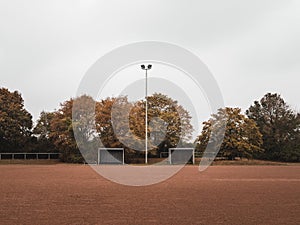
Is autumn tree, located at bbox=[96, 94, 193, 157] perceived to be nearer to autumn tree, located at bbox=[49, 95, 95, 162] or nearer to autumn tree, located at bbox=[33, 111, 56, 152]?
autumn tree, located at bbox=[49, 95, 95, 162]

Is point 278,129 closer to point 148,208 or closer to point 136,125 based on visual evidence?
point 136,125

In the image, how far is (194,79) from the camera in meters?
33.2

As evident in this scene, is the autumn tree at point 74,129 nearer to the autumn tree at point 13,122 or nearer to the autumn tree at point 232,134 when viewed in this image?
the autumn tree at point 13,122

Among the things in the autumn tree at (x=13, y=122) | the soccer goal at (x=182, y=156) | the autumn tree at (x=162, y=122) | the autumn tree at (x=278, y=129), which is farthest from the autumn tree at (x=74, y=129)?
the autumn tree at (x=278, y=129)

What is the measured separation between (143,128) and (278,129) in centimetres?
2090

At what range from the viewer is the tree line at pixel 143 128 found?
140 feet

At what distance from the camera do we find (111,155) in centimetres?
4216

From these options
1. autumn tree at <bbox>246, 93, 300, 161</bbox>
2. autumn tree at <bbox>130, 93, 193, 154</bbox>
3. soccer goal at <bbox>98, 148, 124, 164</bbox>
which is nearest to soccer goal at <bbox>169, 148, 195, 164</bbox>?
autumn tree at <bbox>130, 93, 193, 154</bbox>

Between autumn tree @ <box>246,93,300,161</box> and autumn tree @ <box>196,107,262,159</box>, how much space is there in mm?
5063

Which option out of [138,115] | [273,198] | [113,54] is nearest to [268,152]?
[138,115]

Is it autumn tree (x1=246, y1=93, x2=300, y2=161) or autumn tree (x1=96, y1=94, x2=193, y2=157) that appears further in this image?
autumn tree (x1=246, y1=93, x2=300, y2=161)

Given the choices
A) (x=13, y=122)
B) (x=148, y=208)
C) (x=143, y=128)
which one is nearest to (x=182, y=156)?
(x=143, y=128)

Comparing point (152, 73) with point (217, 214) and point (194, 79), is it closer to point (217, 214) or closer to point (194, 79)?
point (194, 79)

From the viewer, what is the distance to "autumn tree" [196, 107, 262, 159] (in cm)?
4628
